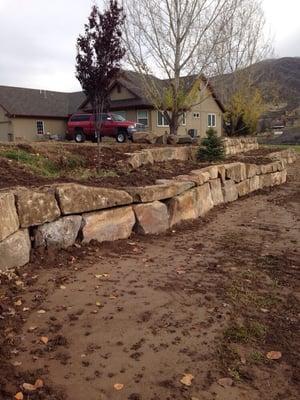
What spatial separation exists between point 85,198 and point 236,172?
20.8 feet

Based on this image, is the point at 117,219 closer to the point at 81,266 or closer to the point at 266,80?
the point at 81,266

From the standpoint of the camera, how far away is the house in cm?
Result: 3341

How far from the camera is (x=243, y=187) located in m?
12.3

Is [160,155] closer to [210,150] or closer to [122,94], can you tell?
[210,150]

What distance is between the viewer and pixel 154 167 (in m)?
10.3

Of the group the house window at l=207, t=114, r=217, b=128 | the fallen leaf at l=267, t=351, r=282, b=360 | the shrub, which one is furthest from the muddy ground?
the house window at l=207, t=114, r=217, b=128

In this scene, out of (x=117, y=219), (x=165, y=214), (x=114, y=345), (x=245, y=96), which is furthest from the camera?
(x=245, y=96)

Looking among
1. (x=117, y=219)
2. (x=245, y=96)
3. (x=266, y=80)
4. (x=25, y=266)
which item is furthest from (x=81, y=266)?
(x=266, y=80)

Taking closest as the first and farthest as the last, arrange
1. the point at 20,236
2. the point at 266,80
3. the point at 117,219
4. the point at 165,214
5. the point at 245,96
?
1. the point at 20,236
2. the point at 117,219
3. the point at 165,214
4. the point at 245,96
5. the point at 266,80

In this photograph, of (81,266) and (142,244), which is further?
(142,244)

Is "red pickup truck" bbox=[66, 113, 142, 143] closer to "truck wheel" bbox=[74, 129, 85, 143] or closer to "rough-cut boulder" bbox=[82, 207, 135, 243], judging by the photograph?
"truck wheel" bbox=[74, 129, 85, 143]

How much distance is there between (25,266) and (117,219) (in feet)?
5.81

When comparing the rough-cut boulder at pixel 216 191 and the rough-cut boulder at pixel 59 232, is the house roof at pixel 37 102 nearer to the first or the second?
the rough-cut boulder at pixel 216 191

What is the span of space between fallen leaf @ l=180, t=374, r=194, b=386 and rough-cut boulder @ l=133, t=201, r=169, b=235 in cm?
389
